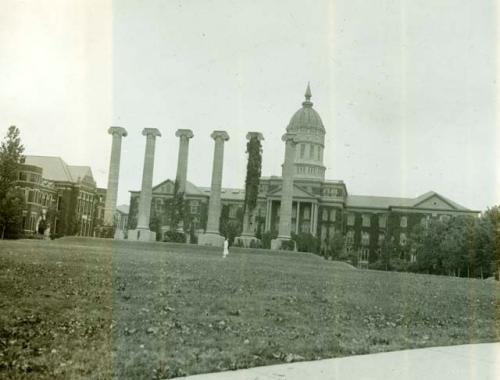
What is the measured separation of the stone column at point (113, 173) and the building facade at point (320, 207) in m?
30.2

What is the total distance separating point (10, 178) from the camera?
173 ft

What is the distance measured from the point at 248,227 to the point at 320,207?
1540 inches

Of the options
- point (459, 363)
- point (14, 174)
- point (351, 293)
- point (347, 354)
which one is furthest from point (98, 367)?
point (14, 174)

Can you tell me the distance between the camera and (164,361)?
26.5ft

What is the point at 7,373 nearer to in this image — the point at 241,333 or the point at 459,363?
the point at 241,333

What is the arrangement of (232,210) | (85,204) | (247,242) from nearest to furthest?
(247,242)
(85,204)
(232,210)

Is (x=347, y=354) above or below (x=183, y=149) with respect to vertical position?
below

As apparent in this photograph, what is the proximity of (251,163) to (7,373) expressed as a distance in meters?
57.4

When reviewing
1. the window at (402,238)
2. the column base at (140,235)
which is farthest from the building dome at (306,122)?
the column base at (140,235)

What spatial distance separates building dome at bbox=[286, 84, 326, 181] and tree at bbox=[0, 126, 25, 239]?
57.4 metres

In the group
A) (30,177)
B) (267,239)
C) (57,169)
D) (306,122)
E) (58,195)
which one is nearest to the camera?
(267,239)

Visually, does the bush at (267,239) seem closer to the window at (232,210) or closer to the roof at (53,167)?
the window at (232,210)

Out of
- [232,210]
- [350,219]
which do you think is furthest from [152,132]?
[350,219]

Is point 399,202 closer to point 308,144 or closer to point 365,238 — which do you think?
point 365,238
